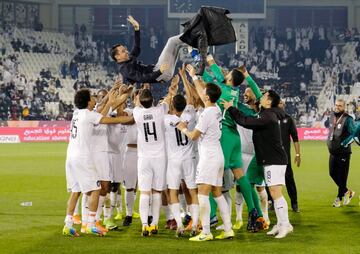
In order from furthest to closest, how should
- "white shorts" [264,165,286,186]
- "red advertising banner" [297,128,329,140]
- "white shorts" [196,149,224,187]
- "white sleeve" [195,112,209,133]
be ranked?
"red advertising banner" [297,128,329,140], "white shorts" [264,165,286,186], "white shorts" [196,149,224,187], "white sleeve" [195,112,209,133]

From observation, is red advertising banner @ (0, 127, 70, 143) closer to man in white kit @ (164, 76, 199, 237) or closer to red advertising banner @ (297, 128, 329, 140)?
red advertising banner @ (297, 128, 329, 140)

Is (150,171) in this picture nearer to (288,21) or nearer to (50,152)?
(50,152)

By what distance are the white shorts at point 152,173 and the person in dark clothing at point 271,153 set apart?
140cm

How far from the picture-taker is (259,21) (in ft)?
195

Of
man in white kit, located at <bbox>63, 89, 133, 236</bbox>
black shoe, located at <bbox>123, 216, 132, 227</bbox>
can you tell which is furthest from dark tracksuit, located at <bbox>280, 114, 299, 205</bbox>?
man in white kit, located at <bbox>63, 89, 133, 236</bbox>

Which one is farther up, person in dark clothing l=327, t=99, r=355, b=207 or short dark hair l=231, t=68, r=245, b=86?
short dark hair l=231, t=68, r=245, b=86

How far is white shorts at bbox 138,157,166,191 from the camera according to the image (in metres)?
12.7

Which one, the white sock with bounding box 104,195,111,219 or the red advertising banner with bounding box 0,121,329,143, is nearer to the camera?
the white sock with bounding box 104,195,111,219

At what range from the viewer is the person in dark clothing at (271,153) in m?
12.3

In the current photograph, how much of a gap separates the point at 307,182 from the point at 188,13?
33.7 meters

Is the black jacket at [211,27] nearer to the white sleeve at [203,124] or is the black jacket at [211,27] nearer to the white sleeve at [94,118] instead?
the white sleeve at [203,124]

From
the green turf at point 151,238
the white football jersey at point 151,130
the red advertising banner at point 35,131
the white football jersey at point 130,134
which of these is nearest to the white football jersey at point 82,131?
the white football jersey at point 151,130

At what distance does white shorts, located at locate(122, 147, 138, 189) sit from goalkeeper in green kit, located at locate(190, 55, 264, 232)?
1.57m

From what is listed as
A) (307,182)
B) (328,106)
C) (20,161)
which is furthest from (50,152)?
(328,106)
